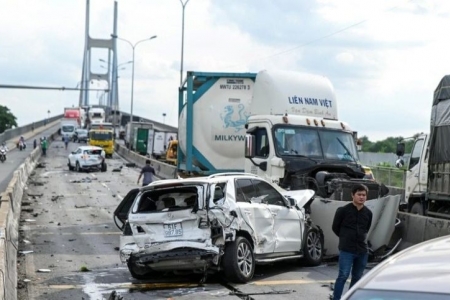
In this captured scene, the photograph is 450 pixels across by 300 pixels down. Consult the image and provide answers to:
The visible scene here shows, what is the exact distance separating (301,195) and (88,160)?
34722 millimetres

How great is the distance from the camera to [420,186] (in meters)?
18.5

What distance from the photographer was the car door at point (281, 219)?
12760mm

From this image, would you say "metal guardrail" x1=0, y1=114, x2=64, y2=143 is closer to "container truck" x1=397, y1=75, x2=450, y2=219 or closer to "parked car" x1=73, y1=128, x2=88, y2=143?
"parked car" x1=73, y1=128, x2=88, y2=143

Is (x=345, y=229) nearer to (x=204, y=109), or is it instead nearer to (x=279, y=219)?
(x=279, y=219)

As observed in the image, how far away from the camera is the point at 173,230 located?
1167 centimetres

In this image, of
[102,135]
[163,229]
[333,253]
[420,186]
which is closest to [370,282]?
[163,229]

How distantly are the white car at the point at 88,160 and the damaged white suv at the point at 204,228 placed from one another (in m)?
35.3

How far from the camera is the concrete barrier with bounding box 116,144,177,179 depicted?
131 ft

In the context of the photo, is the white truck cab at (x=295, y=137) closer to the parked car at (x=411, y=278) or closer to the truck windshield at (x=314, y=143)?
the truck windshield at (x=314, y=143)

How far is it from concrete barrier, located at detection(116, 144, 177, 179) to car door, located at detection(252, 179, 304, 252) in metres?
11.3

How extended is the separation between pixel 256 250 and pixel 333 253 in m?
2.42

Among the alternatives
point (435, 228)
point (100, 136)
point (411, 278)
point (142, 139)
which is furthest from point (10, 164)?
point (411, 278)

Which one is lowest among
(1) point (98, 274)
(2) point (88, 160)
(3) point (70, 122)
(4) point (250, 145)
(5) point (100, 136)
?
(1) point (98, 274)

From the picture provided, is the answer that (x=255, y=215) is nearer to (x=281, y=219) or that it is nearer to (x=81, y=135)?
(x=281, y=219)
